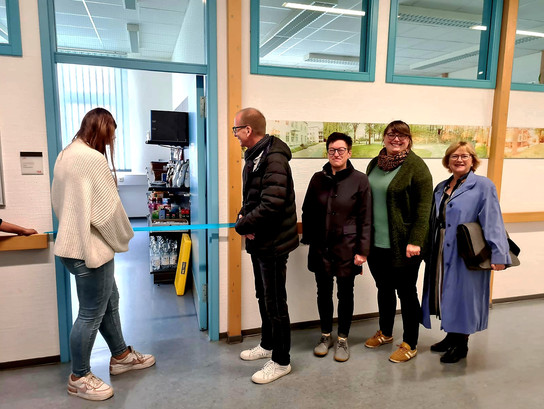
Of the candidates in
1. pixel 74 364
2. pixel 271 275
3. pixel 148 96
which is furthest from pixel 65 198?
pixel 148 96

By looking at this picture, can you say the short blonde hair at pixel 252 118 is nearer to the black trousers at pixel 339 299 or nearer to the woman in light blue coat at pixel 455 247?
the black trousers at pixel 339 299

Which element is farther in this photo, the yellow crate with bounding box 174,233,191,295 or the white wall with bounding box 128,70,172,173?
the white wall with bounding box 128,70,172,173

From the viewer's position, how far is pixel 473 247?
2.26 metres

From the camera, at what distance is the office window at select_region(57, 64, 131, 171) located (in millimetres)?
7086

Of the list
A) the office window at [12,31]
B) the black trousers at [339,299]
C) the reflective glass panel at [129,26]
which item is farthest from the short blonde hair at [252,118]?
the reflective glass panel at [129,26]

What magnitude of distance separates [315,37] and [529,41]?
12.6 ft

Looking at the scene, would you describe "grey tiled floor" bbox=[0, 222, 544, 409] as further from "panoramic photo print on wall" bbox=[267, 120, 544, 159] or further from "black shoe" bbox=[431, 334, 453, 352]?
"panoramic photo print on wall" bbox=[267, 120, 544, 159]

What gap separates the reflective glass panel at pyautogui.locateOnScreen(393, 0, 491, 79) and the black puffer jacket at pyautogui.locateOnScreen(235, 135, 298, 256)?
6.33 feet

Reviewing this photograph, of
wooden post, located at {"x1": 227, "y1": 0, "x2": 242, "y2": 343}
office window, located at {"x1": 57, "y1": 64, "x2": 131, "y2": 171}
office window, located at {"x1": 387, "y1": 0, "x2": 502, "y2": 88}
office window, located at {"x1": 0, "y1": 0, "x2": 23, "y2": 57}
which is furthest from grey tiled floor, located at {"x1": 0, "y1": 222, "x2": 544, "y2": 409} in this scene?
office window, located at {"x1": 57, "y1": 64, "x2": 131, "y2": 171}

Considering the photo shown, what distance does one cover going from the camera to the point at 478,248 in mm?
2266

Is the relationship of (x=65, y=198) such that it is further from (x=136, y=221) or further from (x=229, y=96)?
(x=136, y=221)

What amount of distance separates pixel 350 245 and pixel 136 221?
625 cm

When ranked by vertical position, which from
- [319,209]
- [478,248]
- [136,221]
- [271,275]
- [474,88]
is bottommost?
[136,221]

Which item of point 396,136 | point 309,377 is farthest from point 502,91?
point 309,377
